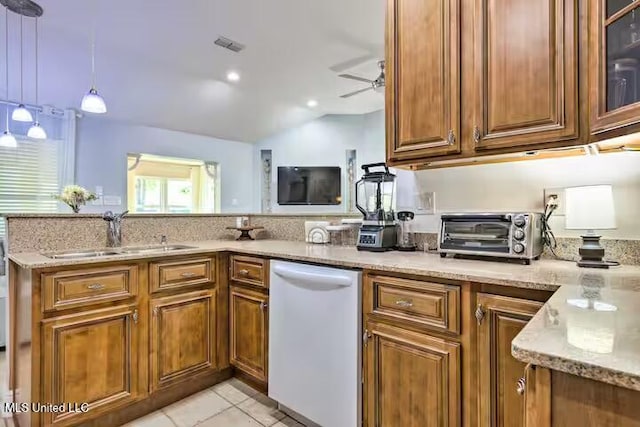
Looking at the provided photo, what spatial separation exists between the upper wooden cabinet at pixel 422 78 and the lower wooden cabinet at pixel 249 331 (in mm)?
1151

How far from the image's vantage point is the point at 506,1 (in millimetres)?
1462

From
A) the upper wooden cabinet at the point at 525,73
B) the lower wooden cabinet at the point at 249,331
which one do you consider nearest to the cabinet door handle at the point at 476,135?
the upper wooden cabinet at the point at 525,73

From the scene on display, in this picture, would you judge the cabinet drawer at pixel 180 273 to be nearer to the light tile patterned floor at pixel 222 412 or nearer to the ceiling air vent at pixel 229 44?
the light tile patterned floor at pixel 222 412

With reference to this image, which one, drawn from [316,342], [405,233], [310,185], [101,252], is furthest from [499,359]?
[310,185]

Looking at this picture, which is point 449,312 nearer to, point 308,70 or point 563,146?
point 563,146

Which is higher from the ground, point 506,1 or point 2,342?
point 506,1

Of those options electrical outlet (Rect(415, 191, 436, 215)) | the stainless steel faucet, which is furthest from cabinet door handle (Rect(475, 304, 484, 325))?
the stainless steel faucet

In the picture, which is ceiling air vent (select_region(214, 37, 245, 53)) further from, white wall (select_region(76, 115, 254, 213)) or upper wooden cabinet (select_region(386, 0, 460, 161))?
white wall (select_region(76, 115, 254, 213))

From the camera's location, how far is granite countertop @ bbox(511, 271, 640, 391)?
0.54 meters

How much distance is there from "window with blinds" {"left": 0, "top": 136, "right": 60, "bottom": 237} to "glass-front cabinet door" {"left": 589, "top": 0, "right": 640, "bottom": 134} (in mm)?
5215

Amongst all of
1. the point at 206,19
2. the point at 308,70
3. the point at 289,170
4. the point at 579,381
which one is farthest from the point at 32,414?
the point at 289,170

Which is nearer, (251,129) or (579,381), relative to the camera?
(579,381)

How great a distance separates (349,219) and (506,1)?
1.43 meters

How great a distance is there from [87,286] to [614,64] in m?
2.33
